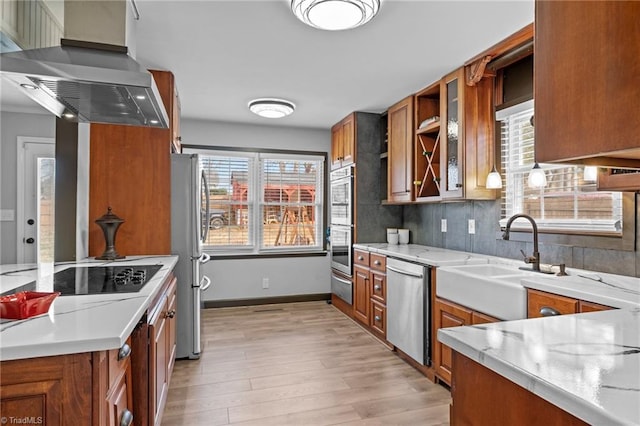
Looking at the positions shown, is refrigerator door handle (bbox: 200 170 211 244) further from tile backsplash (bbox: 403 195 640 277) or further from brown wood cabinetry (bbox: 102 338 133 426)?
tile backsplash (bbox: 403 195 640 277)

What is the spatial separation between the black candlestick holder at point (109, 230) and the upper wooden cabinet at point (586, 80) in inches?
108

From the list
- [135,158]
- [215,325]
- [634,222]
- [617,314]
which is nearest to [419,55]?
[634,222]

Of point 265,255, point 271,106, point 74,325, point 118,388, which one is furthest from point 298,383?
point 271,106

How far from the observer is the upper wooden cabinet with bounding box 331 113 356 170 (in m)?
4.30

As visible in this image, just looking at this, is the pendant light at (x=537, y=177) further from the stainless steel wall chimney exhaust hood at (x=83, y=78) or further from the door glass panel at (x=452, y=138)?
the stainless steel wall chimney exhaust hood at (x=83, y=78)

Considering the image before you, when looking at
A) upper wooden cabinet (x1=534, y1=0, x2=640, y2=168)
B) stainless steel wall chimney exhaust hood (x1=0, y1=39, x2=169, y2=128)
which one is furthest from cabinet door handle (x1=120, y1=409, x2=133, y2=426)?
upper wooden cabinet (x1=534, y1=0, x2=640, y2=168)

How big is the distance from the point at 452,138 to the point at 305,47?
142 centimetres

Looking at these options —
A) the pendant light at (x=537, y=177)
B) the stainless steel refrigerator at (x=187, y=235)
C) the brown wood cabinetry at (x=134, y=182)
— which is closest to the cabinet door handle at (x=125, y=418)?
the stainless steel refrigerator at (x=187, y=235)

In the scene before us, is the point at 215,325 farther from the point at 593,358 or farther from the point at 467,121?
the point at 593,358

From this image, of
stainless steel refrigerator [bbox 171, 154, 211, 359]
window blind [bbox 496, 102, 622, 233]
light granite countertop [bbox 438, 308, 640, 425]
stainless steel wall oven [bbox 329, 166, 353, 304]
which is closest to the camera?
light granite countertop [bbox 438, 308, 640, 425]

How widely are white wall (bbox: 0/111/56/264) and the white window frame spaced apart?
2250mm

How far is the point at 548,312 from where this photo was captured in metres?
1.70

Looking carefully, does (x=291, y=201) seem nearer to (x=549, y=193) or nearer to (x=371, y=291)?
(x=371, y=291)

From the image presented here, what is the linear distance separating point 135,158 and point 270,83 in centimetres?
133
